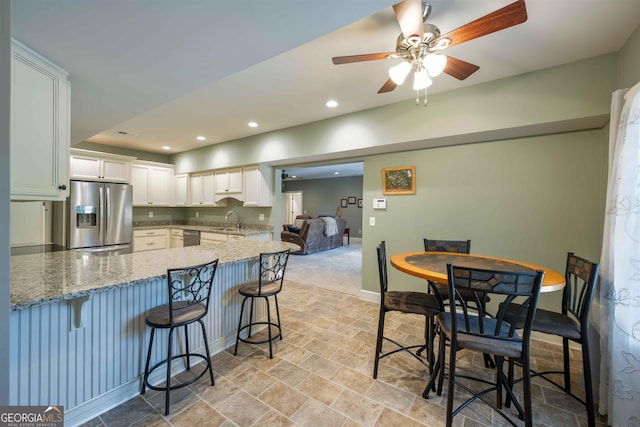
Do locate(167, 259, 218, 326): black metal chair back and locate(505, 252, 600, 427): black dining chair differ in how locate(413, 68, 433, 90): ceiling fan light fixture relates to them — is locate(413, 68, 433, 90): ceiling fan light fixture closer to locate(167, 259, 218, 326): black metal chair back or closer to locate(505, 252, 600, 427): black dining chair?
locate(505, 252, 600, 427): black dining chair

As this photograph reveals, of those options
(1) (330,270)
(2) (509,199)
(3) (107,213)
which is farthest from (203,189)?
(2) (509,199)

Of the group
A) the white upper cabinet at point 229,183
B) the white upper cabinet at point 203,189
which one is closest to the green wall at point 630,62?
the white upper cabinet at point 229,183

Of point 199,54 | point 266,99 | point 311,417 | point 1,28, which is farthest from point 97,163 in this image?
point 311,417

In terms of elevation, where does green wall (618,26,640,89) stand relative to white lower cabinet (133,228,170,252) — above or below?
above

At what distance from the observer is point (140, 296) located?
181 centimetres

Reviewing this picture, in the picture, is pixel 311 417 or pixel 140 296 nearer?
pixel 311 417

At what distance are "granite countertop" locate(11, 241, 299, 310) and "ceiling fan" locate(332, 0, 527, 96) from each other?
73.0 inches

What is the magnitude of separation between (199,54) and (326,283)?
3.65 meters

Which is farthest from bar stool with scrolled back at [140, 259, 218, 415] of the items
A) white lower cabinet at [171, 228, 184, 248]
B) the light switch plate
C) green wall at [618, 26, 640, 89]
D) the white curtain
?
white lower cabinet at [171, 228, 184, 248]

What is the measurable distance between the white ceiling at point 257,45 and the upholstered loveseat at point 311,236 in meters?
4.16

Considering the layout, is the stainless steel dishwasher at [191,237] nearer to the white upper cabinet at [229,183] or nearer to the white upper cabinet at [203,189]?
the white upper cabinet at [203,189]

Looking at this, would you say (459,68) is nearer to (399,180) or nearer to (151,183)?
(399,180)

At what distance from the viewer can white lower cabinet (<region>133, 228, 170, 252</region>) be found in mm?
4980

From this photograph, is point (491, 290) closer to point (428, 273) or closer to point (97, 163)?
point (428, 273)
